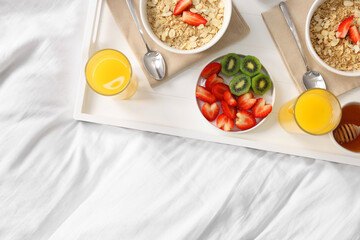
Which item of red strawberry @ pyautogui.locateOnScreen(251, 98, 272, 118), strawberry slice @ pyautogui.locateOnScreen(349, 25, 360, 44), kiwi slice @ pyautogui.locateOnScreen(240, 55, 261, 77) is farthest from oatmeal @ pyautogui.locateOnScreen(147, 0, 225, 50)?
Answer: strawberry slice @ pyautogui.locateOnScreen(349, 25, 360, 44)

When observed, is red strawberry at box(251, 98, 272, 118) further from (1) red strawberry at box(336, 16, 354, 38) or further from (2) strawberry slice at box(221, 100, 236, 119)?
(1) red strawberry at box(336, 16, 354, 38)

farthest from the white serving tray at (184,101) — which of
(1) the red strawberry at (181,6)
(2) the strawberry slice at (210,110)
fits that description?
(1) the red strawberry at (181,6)

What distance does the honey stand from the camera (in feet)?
3.04

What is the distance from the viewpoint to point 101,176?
3.45 ft

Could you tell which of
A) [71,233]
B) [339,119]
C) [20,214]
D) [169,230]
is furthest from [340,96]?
[20,214]

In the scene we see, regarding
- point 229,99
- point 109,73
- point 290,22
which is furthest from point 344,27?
point 109,73

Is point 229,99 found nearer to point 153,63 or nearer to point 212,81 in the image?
point 212,81

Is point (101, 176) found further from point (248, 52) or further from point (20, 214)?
point (248, 52)

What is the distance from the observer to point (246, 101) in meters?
0.96

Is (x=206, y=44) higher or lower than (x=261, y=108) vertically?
higher

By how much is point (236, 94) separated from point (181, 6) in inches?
11.4

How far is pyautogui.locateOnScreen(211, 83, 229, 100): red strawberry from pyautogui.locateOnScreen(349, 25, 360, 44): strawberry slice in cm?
36

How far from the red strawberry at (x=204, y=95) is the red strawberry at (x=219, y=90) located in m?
0.01

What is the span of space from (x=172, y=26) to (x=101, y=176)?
0.50m
